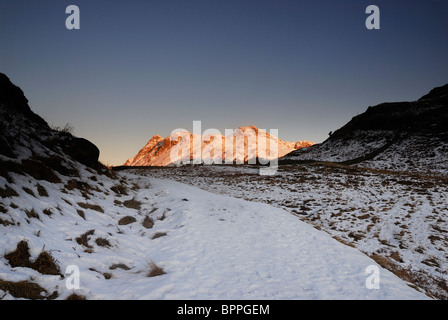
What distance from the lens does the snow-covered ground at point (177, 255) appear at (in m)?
4.35

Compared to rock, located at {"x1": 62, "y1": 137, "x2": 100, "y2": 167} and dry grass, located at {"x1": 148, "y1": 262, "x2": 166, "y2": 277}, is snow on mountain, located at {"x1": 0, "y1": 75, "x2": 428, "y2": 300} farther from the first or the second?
Result: rock, located at {"x1": 62, "y1": 137, "x2": 100, "y2": 167}

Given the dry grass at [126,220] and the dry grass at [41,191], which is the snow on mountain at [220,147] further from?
the dry grass at [41,191]

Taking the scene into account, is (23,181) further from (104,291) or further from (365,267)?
(365,267)

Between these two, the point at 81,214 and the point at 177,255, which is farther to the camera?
the point at 81,214

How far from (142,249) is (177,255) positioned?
1147 millimetres

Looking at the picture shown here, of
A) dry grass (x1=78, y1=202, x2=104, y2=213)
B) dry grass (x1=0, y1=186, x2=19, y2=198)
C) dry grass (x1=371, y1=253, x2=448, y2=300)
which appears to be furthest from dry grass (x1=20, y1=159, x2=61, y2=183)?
dry grass (x1=371, y1=253, x2=448, y2=300)

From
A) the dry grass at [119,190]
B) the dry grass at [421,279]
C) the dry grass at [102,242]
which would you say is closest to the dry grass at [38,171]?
the dry grass at [119,190]

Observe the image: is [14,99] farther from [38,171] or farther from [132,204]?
[132,204]

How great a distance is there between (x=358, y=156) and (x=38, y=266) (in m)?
43.6

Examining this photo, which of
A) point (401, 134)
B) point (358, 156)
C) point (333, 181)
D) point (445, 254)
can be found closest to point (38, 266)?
point (445, 254)

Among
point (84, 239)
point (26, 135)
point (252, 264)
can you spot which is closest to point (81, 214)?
point (84, 239)

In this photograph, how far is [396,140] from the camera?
38406mm

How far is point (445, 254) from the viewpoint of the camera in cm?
764

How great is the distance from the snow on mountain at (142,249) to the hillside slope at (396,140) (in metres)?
27.3
